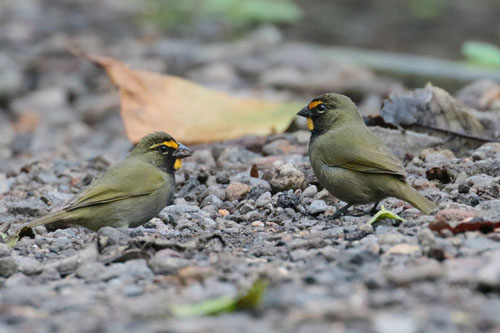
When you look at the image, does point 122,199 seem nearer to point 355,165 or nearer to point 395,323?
point 355,165

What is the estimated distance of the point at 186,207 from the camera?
572cm

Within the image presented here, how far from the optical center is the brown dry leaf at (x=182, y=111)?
743cm

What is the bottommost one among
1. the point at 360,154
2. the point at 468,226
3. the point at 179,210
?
the point at 179,210

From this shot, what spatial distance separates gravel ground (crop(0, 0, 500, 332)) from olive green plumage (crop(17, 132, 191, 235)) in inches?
4.4

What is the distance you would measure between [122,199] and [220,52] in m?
7.11

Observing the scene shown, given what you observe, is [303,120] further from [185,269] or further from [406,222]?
[185,269]

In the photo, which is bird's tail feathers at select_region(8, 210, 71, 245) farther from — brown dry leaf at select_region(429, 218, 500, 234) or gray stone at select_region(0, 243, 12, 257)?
brown dry leaf at select_region(429, 218, 500, 234)

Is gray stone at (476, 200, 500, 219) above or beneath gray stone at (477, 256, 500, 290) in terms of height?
beneath

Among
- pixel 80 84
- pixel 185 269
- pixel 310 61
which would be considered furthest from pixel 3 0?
pixel 185 269

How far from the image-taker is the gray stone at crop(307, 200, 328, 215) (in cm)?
541

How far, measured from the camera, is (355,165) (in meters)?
5.45

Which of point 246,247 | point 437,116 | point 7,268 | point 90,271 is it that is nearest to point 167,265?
point 90,271

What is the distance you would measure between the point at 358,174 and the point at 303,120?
2.65m

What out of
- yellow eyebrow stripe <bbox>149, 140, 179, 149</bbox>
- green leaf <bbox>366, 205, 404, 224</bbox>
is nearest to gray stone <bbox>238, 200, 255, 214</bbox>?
yellow eyebrow stripe <bbox>149, 140, 179, 149</bbox>
